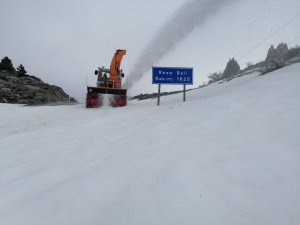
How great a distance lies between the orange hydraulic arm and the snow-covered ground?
11.5 metres

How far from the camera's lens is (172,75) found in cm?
1447

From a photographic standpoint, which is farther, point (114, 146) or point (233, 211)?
point (114, 146)

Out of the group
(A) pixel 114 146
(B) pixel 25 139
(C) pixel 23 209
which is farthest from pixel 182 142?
(B) pixel 25 139

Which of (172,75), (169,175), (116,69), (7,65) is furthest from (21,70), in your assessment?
(169,175)

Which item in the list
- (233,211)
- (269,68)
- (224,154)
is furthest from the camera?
(269,68)

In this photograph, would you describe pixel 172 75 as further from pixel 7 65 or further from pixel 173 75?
pixel 7 65

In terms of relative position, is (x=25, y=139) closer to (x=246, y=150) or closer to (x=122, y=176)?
(x=122, y=176)

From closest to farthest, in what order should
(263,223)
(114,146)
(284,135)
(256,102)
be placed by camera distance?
(263,223)
(284,135)
(114,146)
(256,102)

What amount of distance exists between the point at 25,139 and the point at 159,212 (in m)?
6.61

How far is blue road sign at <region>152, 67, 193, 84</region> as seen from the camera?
14.4 m

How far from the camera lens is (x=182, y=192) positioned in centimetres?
392

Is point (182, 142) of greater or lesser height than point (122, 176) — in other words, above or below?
above

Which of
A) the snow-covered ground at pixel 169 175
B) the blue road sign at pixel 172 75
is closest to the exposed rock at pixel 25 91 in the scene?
the blue road sign at pixel 172 75

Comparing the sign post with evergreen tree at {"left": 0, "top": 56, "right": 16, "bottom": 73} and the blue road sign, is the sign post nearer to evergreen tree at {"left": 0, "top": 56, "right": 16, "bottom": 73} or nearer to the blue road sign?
the blue road sign
